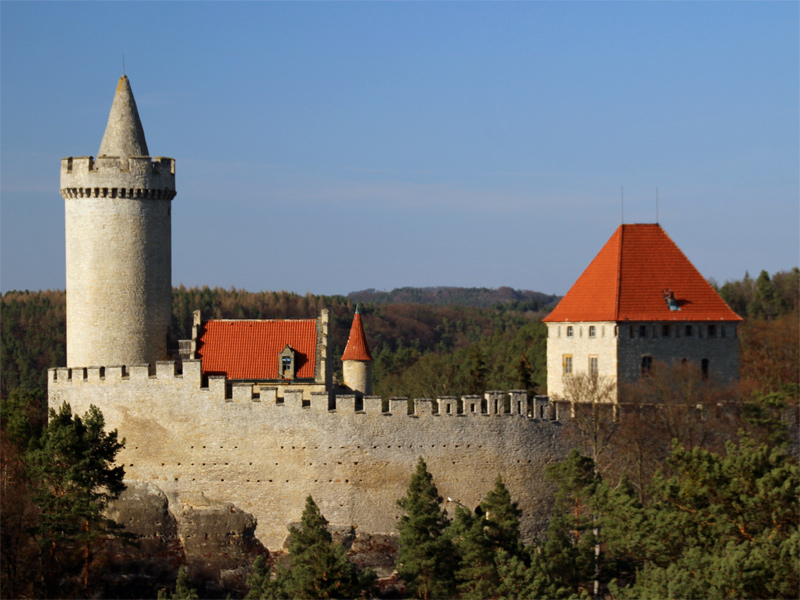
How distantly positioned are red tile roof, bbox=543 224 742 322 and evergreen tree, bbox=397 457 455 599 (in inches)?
392

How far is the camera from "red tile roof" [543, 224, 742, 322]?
129 feet

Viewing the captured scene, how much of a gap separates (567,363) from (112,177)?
15648 millimetres

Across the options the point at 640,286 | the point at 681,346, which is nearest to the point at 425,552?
the point at 681,346

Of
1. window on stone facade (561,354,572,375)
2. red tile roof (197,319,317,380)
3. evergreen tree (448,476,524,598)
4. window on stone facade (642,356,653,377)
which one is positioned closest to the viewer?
evergreen tree (448,476,524,598)

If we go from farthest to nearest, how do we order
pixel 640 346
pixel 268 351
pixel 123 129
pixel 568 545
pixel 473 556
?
pixel 640 346 → pixel 123 129 → pixel 268 351 → pixel 568 545 → pixel 473 556

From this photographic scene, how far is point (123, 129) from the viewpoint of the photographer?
38.2 meters

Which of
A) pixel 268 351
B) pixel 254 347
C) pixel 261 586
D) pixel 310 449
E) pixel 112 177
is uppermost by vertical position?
pixel 112 177

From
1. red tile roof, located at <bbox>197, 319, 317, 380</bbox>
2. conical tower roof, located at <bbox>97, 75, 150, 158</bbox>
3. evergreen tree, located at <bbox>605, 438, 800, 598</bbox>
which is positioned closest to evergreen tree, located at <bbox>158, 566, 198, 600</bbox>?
red tile roof, located at <bbox>197, 319, 317, 380</bbox>

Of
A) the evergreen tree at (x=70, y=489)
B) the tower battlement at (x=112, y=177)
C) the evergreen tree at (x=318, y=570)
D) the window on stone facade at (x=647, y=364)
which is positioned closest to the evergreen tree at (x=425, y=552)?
the evergreen tree at (x=318, y=570)

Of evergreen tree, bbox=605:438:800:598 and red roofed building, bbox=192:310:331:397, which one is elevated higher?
red roofed building, bbox=192:310:331:397

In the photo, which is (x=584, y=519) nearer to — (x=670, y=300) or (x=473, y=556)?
(x=473, y=556)

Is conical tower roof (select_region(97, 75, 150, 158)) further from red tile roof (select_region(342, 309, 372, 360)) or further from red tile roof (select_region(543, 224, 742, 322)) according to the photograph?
red tile roof (select_region(543, 224, 742, 322))

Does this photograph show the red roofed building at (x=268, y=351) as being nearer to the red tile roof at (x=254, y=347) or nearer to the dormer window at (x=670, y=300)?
the red tile roof at (x=254, y=347)

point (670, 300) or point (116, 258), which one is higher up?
point (116, 258)
